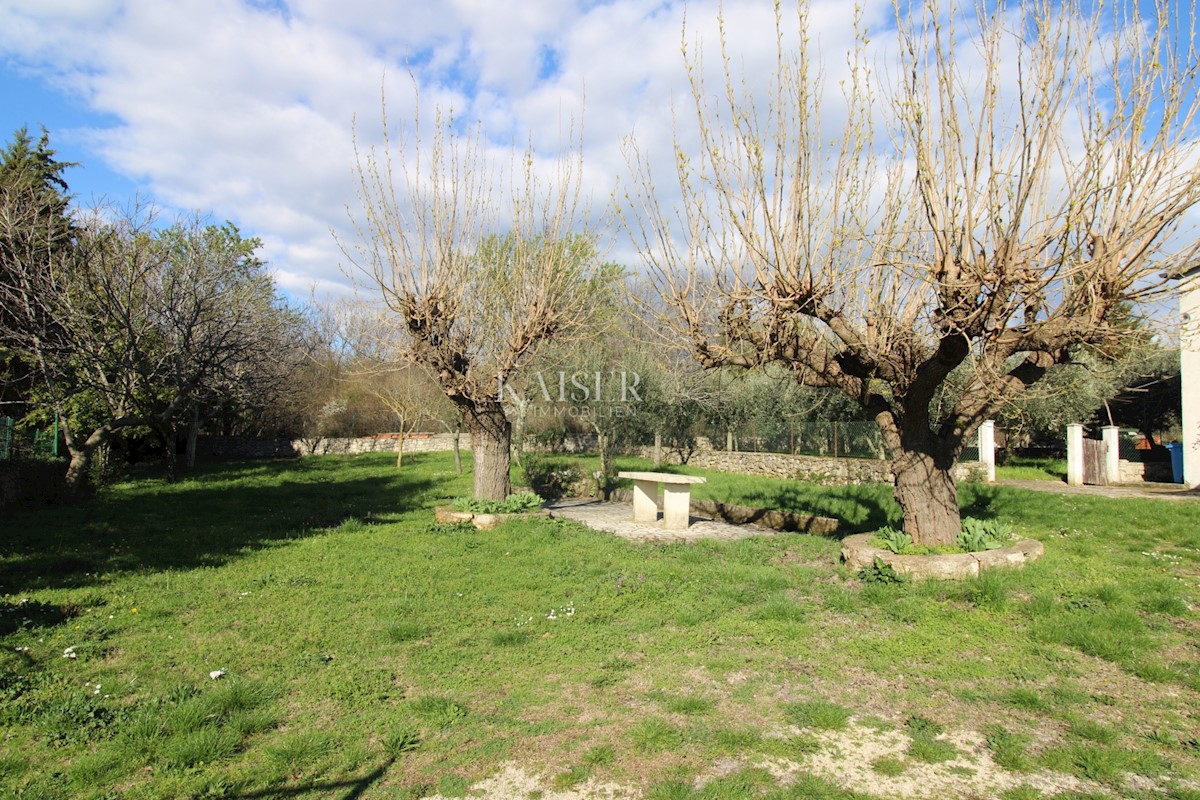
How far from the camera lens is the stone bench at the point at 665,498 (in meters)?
11.0

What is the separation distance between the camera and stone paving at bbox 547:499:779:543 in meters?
10.0

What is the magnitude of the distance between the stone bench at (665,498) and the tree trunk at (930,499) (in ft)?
12.7

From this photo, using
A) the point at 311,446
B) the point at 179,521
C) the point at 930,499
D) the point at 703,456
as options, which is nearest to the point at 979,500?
the point at 930,499

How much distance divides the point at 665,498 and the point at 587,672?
658cm

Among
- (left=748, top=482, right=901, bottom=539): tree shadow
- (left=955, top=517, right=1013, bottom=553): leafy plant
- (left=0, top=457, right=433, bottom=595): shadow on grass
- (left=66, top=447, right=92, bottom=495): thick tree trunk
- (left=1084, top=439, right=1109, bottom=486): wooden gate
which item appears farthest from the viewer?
(left=1084, top=439, right=1109, bottom=486): wooden gate

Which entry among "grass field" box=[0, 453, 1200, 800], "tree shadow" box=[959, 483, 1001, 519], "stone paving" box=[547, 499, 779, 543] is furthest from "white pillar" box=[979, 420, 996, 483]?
"stone paving" box=[547, 499, 779, 543]

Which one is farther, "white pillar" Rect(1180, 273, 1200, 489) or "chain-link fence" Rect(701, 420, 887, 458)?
"chain-link fence" Rect(701, 420, 887, 458)

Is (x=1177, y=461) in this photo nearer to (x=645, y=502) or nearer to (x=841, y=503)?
(x=841, y=503)

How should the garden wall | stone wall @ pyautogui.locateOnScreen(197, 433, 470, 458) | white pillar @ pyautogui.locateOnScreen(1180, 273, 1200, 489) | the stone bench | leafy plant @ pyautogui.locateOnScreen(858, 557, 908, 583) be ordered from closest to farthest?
leafy plant @ pyautogui.locateOnScreen(858, 557, 908, 583) → the stone bench → white pillar @ pyautogui.locateOnScreen(1180, 273, 1200, 489) → the garden wall → stone wall @ pyautogui.locateOnScreen(197, 433, 470, 458)

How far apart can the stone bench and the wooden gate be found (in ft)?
35.4

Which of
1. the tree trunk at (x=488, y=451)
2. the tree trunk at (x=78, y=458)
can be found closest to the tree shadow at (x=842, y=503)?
the tree trunk at (x=488, y=451)

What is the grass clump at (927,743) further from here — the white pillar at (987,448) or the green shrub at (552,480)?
the white pillar at (987,448)

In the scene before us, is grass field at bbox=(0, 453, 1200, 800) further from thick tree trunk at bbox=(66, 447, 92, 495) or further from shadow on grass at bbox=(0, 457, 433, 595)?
thick tree trunk at bbox=(66, 447, 92, 495)

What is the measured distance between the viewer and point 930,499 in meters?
6.80
